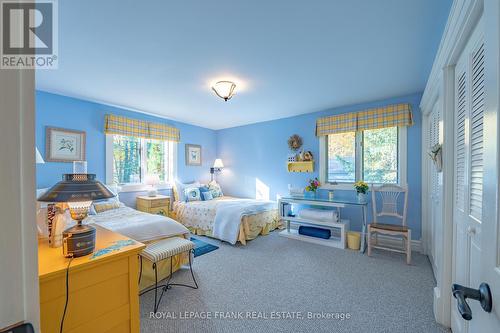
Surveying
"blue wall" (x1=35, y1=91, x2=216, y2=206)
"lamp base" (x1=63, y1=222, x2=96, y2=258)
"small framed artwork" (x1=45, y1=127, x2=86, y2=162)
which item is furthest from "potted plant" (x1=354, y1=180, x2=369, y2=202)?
"small framed artwork" (x1=45, y1=127, x2=86, y2=162)

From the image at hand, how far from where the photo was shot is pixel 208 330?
1.71 m

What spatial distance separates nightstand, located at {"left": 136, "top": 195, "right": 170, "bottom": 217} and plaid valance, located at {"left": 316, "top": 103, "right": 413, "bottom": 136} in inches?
130

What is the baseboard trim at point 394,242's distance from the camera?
3.23 metres

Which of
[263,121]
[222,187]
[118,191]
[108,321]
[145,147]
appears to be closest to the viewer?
[108,321]

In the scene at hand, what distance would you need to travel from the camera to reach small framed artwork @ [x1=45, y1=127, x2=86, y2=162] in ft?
10.6

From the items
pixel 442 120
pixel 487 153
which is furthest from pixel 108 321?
pixel 442 120

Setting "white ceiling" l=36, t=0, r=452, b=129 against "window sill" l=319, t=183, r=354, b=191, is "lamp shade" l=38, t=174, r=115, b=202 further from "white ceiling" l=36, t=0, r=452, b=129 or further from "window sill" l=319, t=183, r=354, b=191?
"window sill" l=319, t=183, r=354, b=191

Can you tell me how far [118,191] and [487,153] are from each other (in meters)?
4.54

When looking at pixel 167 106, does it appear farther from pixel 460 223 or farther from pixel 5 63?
pixel 460 223

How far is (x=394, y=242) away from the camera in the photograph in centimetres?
340

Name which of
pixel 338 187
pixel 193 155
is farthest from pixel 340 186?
pixel 193 155

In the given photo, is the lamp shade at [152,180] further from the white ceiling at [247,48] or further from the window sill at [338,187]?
the window sill at [338,187]

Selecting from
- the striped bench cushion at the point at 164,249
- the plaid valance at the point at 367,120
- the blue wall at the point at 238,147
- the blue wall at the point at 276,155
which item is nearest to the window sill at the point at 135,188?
the blue wall at the point at 238,147

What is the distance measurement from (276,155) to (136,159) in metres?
2.96
